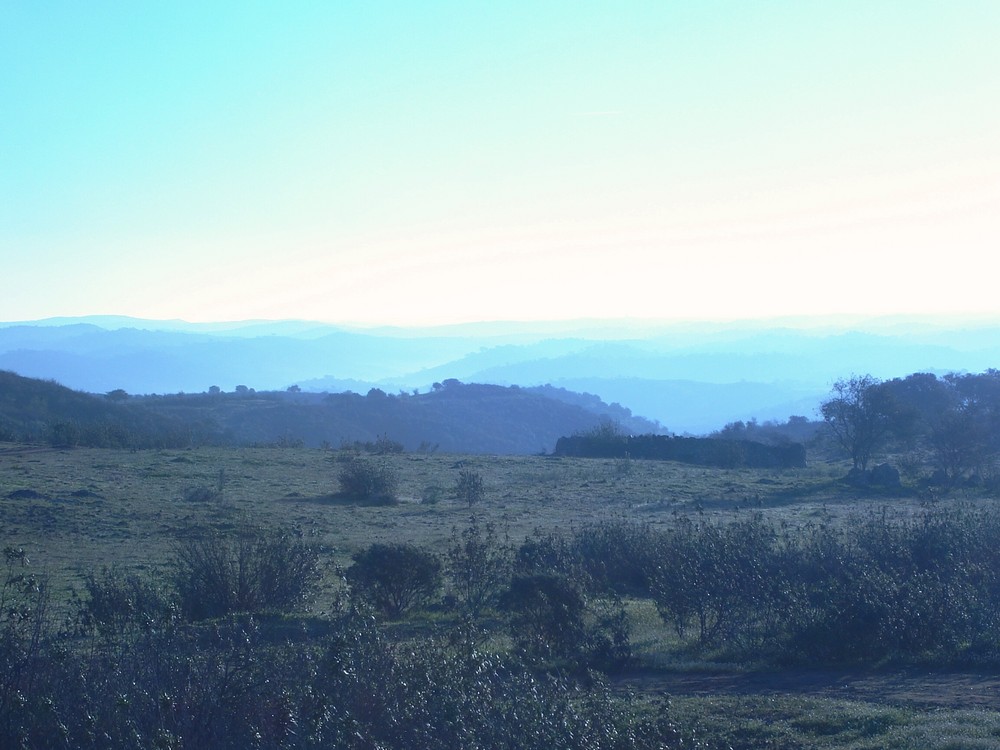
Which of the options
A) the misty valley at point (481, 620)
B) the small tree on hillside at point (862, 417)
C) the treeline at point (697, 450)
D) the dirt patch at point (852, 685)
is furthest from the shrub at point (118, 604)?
the treeline at point (697, 450)

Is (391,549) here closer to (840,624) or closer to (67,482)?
(840,624)

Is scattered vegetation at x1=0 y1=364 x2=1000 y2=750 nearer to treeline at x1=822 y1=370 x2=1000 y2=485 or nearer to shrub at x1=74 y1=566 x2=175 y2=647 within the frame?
shrub at x1=74 y1=566 x2=175 y2=647

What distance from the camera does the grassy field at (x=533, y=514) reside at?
622cm

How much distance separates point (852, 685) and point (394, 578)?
5.16m

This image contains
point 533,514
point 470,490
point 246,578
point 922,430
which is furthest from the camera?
point 922,430

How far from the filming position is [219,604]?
33.6ft

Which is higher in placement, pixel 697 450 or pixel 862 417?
pixel 862 417

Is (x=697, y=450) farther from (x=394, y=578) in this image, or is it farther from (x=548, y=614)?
(x=548, y=614)

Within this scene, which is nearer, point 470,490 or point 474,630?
point 474,630

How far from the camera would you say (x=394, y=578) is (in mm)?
10492

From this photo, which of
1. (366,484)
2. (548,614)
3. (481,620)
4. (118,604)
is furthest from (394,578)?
(366,484)

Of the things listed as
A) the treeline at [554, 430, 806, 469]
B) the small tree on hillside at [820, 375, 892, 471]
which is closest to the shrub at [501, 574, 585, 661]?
the small tree on hillside at [820, 375, 892, 471]

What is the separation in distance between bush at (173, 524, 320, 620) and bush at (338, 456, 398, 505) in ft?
44.2

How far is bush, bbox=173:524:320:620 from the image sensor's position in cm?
1026
